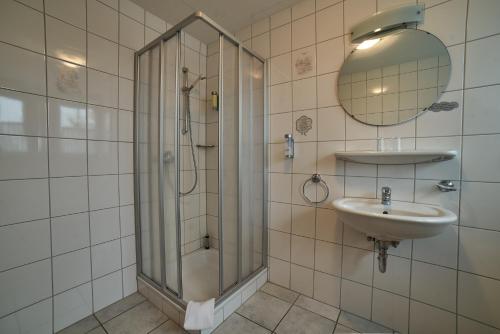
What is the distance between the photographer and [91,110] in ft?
4.39

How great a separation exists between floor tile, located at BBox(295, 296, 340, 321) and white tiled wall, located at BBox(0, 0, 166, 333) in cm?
132

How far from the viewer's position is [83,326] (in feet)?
4.13

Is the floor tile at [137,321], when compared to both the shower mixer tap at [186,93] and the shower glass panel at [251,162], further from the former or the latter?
the shower mixer tap at [186,93]

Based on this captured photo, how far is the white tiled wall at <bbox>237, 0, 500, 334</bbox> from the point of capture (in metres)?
1.00

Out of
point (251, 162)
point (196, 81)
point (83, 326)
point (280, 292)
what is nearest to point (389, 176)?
point (251, 162)

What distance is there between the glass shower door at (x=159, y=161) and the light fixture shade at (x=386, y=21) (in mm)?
1171

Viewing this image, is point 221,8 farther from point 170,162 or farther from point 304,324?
point 304,324

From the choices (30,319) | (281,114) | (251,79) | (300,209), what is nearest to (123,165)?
(30,319)

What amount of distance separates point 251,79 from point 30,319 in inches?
79.8

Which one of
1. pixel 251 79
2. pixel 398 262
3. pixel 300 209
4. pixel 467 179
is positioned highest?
pixel 251 79

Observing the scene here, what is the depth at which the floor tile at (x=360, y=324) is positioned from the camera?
1.24 m

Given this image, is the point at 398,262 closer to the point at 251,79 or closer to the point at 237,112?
the point at 237,112

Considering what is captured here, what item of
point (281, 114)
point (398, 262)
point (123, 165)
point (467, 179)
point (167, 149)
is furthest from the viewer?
point (281, 114)

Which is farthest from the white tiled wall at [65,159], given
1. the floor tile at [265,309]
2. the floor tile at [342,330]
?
the floor tile at [342,330]
